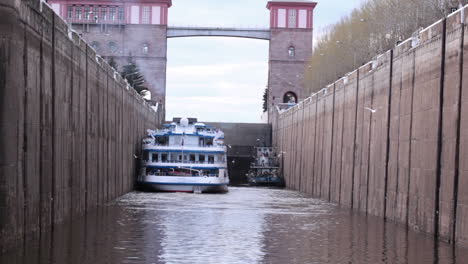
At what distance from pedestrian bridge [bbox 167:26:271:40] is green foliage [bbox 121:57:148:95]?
6.17 metres

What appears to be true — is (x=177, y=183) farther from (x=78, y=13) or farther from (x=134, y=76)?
(x=78, y=13)

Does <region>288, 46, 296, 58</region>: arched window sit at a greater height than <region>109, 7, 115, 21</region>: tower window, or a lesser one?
lesser

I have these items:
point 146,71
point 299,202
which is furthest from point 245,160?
point 299,202

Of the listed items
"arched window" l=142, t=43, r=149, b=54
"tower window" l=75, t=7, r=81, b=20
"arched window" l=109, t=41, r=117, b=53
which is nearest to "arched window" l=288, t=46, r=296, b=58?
"arched window" l=142, t=43, r=149, b=54

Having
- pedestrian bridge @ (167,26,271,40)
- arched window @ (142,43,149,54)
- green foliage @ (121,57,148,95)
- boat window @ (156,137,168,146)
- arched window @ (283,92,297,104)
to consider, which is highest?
pedestrian bridge @ (167,26,271,40)

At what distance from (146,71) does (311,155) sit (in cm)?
5129

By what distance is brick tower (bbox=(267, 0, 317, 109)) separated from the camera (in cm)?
10744

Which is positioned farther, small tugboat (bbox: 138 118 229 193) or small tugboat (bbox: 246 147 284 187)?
small tugboat (bbox: 246 147 284 187)

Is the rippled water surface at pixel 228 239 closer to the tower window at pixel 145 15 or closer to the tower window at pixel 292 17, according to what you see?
the tower window at pixel 145 15

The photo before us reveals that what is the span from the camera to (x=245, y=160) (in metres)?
88.6

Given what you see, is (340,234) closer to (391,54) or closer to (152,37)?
(391,54)

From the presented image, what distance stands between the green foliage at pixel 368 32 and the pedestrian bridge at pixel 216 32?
1102 cm

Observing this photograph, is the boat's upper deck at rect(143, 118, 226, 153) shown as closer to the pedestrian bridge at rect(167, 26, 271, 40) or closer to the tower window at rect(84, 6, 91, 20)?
the pedestrian bridge at rect(167, 26, 271, 40)

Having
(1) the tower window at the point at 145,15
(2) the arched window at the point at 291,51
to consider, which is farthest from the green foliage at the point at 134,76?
(2) the arched window at the point at 291,51
